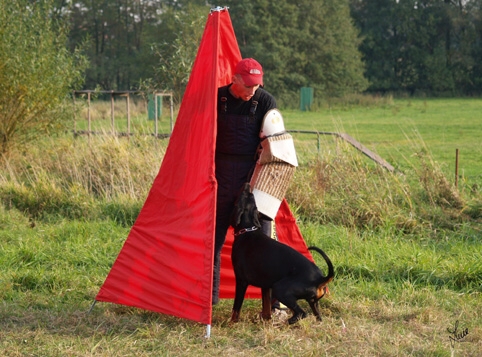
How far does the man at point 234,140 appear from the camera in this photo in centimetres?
528

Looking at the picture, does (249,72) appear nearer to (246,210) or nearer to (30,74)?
(246,210)

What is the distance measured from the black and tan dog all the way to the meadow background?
20 centimetres

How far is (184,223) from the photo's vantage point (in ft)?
17.6

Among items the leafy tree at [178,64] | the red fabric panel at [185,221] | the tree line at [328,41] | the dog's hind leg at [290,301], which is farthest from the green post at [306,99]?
the dog's hind leg at [290,301]

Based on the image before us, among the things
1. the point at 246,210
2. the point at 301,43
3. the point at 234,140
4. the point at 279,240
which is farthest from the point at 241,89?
the point at 301,43

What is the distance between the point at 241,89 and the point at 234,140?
37cm

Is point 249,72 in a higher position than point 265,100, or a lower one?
higher

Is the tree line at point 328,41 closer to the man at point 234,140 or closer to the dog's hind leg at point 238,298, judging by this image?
the man at point 234,140

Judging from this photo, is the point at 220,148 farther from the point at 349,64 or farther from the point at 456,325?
the point at 349,64

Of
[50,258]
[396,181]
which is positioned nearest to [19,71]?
[50,258]

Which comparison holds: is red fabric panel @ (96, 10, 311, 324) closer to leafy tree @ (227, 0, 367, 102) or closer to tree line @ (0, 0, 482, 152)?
tree line @ (0, 0, 482, 152)

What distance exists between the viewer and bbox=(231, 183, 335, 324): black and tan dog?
4988 millimetres

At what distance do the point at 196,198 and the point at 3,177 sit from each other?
6484 millimetres

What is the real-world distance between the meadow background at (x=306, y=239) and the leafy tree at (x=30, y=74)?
15.1 inches
